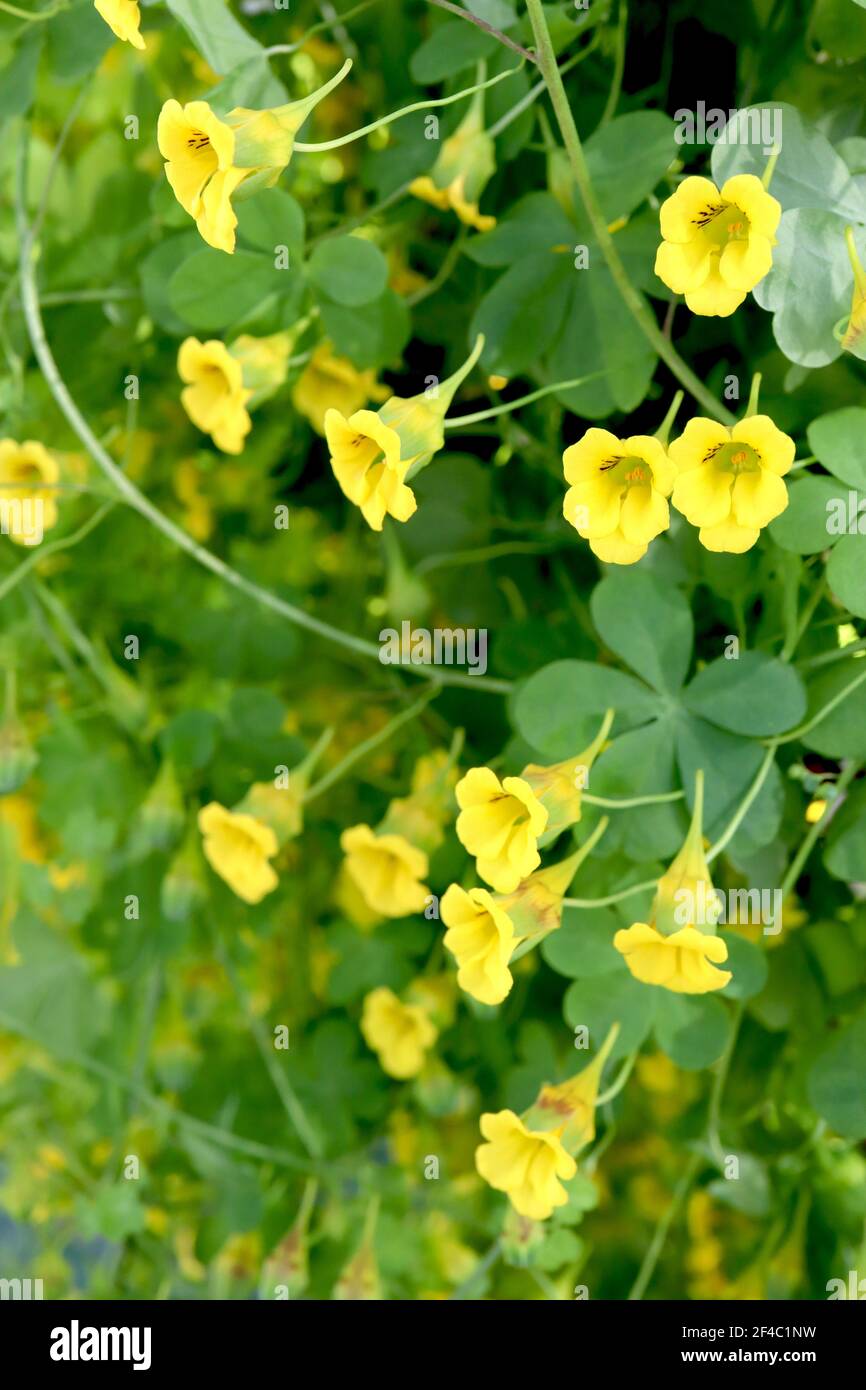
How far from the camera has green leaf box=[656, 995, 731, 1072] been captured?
0.63 m

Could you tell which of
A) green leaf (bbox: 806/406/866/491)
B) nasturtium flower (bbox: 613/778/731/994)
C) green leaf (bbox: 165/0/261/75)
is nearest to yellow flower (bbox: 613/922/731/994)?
nasturtium flower (bbox: 613/778/731/994)

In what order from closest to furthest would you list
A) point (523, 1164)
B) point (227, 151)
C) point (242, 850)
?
1. point (227, 151)
2. point (523, 1164)
3. point (242, 850)

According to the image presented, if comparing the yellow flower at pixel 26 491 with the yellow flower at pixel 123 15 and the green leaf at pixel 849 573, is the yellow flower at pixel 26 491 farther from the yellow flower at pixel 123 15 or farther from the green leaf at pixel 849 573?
the green leaf at pixel 849 573

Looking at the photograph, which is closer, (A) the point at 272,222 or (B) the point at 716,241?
(B) the point at 716,241

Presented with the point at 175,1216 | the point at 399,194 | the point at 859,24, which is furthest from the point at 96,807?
the point at 859,24

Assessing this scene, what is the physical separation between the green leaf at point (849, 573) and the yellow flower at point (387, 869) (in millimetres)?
256

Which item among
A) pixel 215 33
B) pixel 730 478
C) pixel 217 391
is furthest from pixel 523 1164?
pixel 215 33

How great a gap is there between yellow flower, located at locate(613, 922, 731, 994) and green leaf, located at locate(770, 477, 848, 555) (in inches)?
7.1

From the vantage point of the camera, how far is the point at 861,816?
1.91 feet

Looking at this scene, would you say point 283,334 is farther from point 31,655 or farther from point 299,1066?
point 299,1066

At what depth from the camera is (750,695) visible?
1.90 ft

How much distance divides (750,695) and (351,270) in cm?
29

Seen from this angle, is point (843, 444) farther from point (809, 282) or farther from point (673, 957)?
point (673, 957)

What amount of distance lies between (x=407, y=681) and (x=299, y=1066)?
26 centimetres
